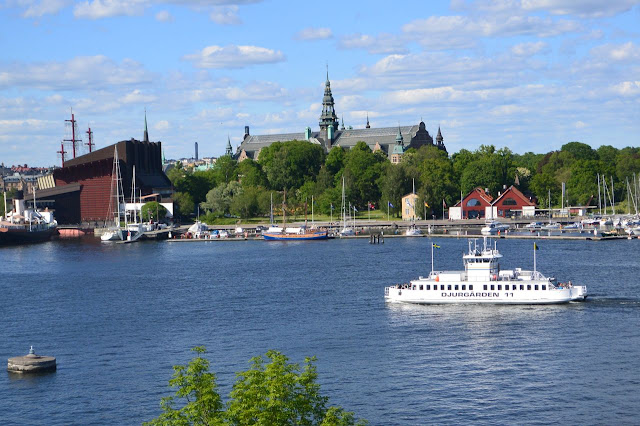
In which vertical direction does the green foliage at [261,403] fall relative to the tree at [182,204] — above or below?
below

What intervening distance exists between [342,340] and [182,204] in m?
137

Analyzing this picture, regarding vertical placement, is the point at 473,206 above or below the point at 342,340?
above

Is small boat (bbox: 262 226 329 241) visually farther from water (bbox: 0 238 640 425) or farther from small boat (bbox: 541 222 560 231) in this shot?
water (bbox: 0 238 640 425)

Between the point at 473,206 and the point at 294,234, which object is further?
the point at 473,206

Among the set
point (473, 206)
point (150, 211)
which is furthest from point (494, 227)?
point (150, 211)

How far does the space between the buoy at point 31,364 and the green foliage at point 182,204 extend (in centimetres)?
13802

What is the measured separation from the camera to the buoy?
55094 mm

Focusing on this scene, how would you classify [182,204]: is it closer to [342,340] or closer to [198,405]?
[342,340]

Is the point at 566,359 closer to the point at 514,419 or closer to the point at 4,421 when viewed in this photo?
the point at 514,419

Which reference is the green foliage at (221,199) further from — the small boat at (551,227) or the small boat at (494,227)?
the small boat at (551,227)

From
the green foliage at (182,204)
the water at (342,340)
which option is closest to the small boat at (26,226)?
the green foliage at (182,204)

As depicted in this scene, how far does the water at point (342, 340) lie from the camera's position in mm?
48562

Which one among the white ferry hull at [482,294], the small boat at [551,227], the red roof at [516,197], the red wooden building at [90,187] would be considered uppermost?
the red wooden building at [90,187]

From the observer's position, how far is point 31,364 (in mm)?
55188
